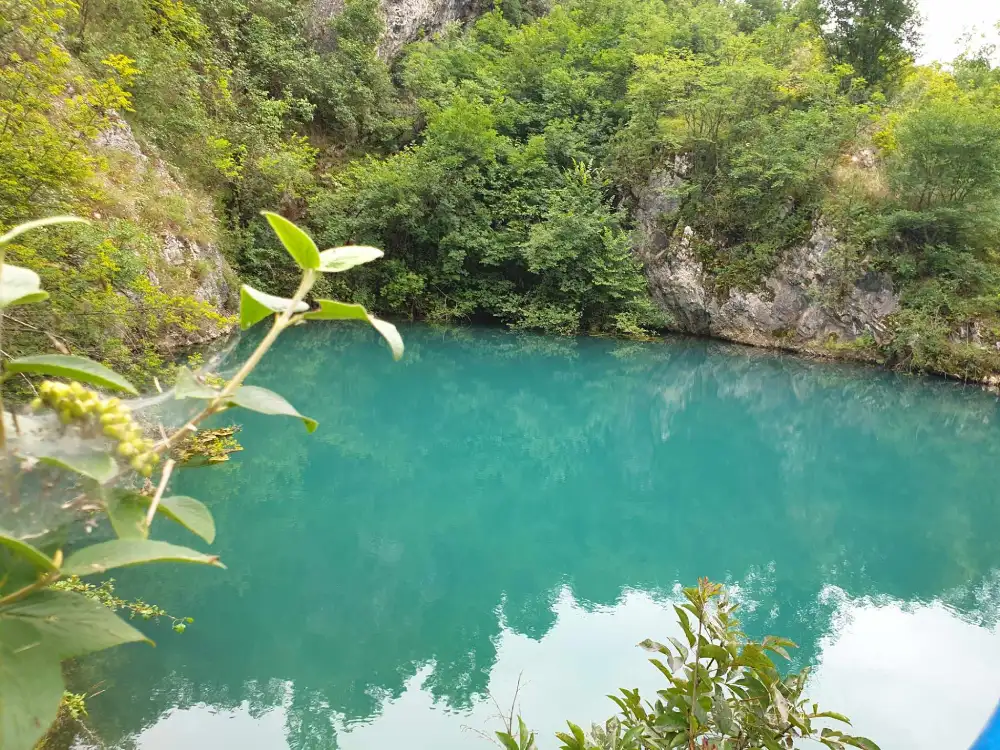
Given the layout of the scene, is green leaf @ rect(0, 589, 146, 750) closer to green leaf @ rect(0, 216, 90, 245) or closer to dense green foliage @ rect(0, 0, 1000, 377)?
green leaf @ rect(0, 216, 90, 245)

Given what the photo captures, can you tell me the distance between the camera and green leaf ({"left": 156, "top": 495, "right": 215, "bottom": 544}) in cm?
50

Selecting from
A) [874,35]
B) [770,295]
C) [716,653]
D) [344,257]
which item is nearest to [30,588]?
[344,257]

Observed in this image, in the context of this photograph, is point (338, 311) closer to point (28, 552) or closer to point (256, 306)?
point (256, 306)

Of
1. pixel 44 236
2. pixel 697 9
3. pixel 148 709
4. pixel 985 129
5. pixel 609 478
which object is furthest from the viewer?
pixel 697 9

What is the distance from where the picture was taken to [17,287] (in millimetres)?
452

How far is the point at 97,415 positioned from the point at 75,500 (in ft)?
0.22

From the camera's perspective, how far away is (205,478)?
550 cm

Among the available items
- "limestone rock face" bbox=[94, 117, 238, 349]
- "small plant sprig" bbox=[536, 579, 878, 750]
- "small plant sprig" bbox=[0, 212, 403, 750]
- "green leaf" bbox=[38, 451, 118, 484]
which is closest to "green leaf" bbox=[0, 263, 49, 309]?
"small plant sprig" bbox=[0, 212, 403, 750]

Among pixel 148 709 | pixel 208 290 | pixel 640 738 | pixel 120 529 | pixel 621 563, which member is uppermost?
pixel 120 529

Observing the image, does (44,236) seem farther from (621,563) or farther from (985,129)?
(985,129)

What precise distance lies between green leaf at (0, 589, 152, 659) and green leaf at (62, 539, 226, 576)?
2 centimetres

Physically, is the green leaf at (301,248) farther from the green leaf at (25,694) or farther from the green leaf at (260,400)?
the green leaf at (25,694)

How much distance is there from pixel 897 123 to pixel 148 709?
16.4 m

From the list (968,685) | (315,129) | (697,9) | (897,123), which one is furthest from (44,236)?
(697,9)
